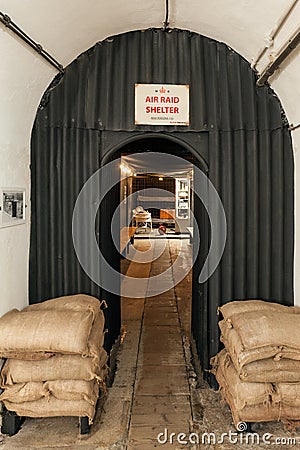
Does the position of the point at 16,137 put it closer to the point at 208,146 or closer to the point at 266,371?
the point at 208,146

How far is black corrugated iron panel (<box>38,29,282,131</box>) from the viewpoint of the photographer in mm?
3746

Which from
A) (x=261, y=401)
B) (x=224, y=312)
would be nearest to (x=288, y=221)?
(x=224, y=312)

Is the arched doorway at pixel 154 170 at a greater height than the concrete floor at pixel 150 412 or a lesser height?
greater

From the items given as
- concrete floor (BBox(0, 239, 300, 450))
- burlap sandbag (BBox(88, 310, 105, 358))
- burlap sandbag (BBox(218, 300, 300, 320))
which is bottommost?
concrete floor (BBox(0, 239, 300, 450))

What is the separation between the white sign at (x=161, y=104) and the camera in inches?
147

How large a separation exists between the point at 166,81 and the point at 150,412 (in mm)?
2735

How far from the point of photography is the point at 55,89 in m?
3.71

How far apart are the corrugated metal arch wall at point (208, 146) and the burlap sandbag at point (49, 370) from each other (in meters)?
0.96

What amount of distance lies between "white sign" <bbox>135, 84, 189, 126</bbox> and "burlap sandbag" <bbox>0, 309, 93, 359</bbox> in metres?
1.84

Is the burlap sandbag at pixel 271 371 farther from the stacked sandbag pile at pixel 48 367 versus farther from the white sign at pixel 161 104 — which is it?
the white sign at pixel 161 104

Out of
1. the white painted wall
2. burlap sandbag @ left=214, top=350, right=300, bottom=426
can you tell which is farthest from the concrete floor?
the white painted wall

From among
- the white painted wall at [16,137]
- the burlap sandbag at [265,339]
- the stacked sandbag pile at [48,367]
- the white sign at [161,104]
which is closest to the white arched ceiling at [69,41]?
the white painted wall at [16,137]

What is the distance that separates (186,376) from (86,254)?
4.75ft

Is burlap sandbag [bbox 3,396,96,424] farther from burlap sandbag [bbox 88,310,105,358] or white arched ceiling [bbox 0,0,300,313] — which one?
white arched ceiling [bbox 0,0,300,313]
